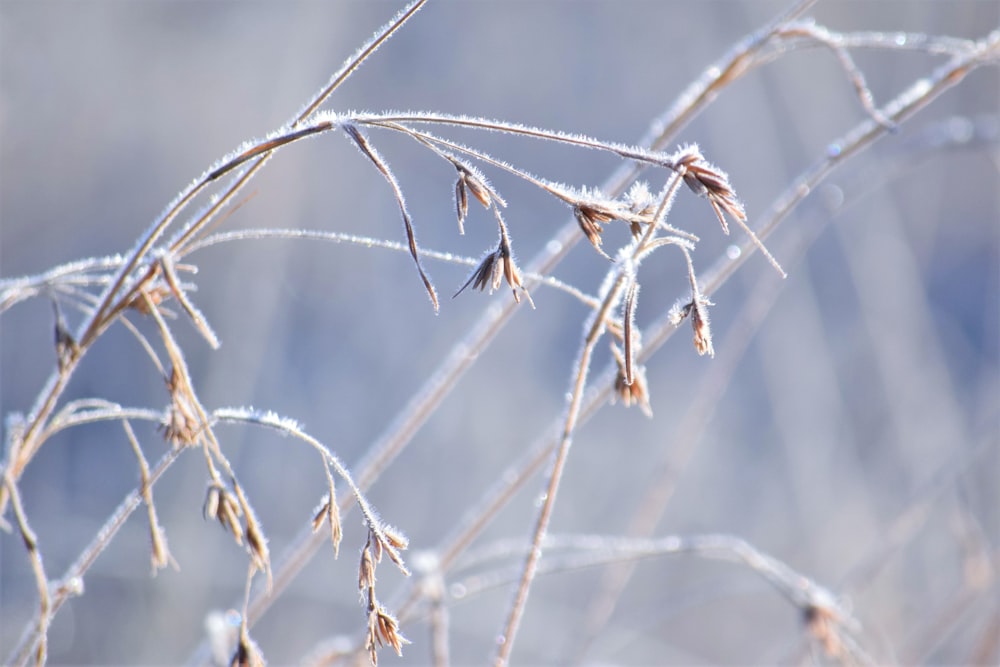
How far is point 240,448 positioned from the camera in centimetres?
229

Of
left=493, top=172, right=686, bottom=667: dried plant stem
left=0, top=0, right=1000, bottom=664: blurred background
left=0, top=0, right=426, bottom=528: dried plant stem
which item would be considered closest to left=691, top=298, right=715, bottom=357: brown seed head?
left=493, top=172, right=686, bottom=667: dried plant stem

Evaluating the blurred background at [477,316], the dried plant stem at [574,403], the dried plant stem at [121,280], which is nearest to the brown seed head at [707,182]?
the dried plant stem at [574,403]

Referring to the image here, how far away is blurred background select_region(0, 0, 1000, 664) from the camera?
202 cm

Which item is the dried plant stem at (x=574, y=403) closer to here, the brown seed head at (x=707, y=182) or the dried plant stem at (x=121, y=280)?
the brown seed head at (x=707, y=182)

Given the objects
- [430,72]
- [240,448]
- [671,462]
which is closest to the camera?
[671,462]

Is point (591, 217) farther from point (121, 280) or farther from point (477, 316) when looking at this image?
point (477, 316)

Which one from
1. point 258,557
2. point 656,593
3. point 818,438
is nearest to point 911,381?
point 818,438

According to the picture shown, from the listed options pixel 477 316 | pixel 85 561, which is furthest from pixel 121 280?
pixel 477 316

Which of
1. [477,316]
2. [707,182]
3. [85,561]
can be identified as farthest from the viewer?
[477,316]

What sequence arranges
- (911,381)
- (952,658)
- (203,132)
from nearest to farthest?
1. (911,381)
2. (952,658)
3. (203,132)

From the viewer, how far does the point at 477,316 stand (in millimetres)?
2359

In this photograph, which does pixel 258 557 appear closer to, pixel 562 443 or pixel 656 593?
pixel 562 443

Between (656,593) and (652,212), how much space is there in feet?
6.95

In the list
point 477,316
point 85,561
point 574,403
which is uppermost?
point 477,316
